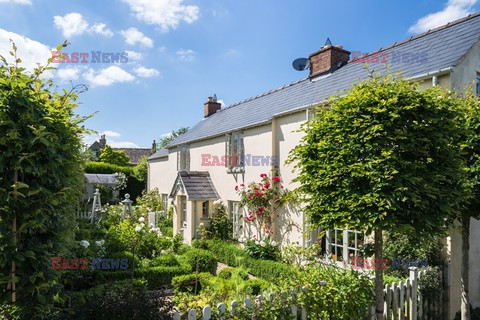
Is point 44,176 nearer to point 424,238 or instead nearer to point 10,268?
point 10,268

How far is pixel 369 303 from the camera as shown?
5.68m

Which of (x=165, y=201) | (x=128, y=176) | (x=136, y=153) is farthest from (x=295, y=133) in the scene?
(x=136, y=153)

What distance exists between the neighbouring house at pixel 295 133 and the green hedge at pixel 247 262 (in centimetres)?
115

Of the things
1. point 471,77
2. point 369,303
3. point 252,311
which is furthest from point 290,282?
point 471,77

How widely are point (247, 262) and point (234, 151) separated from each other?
572 centimetres

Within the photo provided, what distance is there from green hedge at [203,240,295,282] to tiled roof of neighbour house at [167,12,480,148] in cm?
537

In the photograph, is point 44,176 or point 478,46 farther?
point 478,46

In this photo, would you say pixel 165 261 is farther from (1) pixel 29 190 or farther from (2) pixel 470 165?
(2) pixel 470 165

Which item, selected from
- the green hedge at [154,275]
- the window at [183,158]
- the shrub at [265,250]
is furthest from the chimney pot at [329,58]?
the green hedge at [154,275]

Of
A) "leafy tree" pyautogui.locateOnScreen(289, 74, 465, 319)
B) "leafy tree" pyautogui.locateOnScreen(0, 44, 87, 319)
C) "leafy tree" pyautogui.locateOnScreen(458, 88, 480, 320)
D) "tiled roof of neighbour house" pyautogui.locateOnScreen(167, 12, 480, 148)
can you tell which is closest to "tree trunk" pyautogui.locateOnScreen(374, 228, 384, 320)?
"leafy tree" pyautogui.locateOnScreen(289, 74, 465, 319)

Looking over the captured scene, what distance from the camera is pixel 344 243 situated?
30.1 ft

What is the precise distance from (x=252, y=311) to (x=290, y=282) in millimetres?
953

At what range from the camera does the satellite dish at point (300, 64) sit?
14799 mm

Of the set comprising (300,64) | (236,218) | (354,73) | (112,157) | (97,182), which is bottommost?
(236,218)
